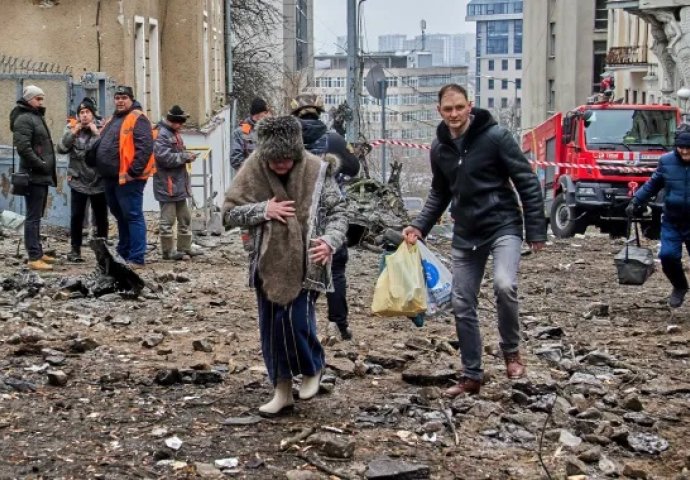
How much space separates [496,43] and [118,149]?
536 ft

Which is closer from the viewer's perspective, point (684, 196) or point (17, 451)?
point (17, 451)

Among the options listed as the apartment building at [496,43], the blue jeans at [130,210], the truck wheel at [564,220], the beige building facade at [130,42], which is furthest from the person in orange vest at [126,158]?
the apartment building at [496,43]

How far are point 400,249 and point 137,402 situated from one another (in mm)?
1875

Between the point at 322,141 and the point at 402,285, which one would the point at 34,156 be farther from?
the point at 402,285

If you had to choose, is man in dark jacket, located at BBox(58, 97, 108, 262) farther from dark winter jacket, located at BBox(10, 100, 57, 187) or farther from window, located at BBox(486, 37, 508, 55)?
window, located at BBox(486, 37, 508, 55)

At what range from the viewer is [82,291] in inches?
411

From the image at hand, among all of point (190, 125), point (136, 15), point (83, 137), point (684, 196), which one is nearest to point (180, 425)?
point (684, 196)

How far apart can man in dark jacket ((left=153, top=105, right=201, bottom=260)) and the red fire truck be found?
931cm

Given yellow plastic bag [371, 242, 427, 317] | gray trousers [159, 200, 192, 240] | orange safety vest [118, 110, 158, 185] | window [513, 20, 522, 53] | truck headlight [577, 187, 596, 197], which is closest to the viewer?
yellow plastic bag [371, 242, 427, 317]

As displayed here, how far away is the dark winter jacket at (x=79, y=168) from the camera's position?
12.4 metres

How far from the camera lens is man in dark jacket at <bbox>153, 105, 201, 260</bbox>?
12.8 meters

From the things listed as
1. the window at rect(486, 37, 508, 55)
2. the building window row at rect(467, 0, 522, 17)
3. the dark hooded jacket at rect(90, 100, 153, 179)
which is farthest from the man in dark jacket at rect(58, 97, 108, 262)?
the window at rect(486, 37, 508, 55)

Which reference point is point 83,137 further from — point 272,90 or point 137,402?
point 272,90

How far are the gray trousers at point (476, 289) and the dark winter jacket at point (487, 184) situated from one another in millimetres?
67
